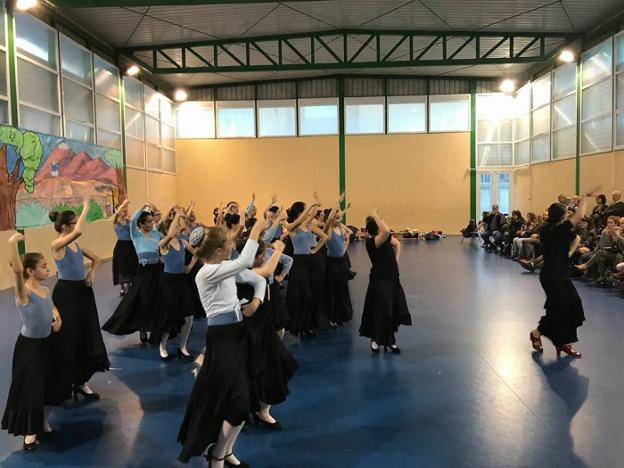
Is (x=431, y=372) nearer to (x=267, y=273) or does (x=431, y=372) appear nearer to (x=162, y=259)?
(x=267, y=273)

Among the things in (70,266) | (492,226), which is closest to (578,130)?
(492,226)

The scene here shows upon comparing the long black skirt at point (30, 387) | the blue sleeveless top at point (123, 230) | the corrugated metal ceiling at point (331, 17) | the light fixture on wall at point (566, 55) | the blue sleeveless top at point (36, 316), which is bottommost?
the long black skirt at point (30, 387)

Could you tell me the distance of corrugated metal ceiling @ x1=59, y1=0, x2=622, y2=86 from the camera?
11.5 metres

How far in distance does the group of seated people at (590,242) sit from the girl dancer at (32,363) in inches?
204

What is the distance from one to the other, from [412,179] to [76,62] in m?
11.6

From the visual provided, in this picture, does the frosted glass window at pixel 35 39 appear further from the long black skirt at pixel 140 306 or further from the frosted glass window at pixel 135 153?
the long black skirt at pixel 140 306

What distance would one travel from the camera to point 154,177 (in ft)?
54.5

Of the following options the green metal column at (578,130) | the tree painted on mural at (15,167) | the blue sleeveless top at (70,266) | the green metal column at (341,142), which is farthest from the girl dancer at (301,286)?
the green metal column at (341,142)

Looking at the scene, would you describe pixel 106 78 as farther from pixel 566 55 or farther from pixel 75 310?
pixel 566 55

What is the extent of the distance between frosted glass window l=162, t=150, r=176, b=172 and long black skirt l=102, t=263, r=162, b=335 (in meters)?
13.5

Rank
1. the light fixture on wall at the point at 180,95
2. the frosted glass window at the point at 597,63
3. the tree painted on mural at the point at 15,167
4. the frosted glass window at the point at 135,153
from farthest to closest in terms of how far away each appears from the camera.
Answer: the light fixture on wall at the point at 180,95 → the frosted glass window at the point at 135,153 → the frosted glass window at the point at 597,63 → the tree painted on mural at the point at 15,167

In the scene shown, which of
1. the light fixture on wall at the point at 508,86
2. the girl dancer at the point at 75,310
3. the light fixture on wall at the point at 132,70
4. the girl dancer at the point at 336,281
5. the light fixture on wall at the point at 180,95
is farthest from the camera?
the light fixture on wall at the point at 180,95

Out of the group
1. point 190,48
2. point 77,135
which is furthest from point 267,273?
point 190,48

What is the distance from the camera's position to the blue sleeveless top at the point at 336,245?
5.91 metres
